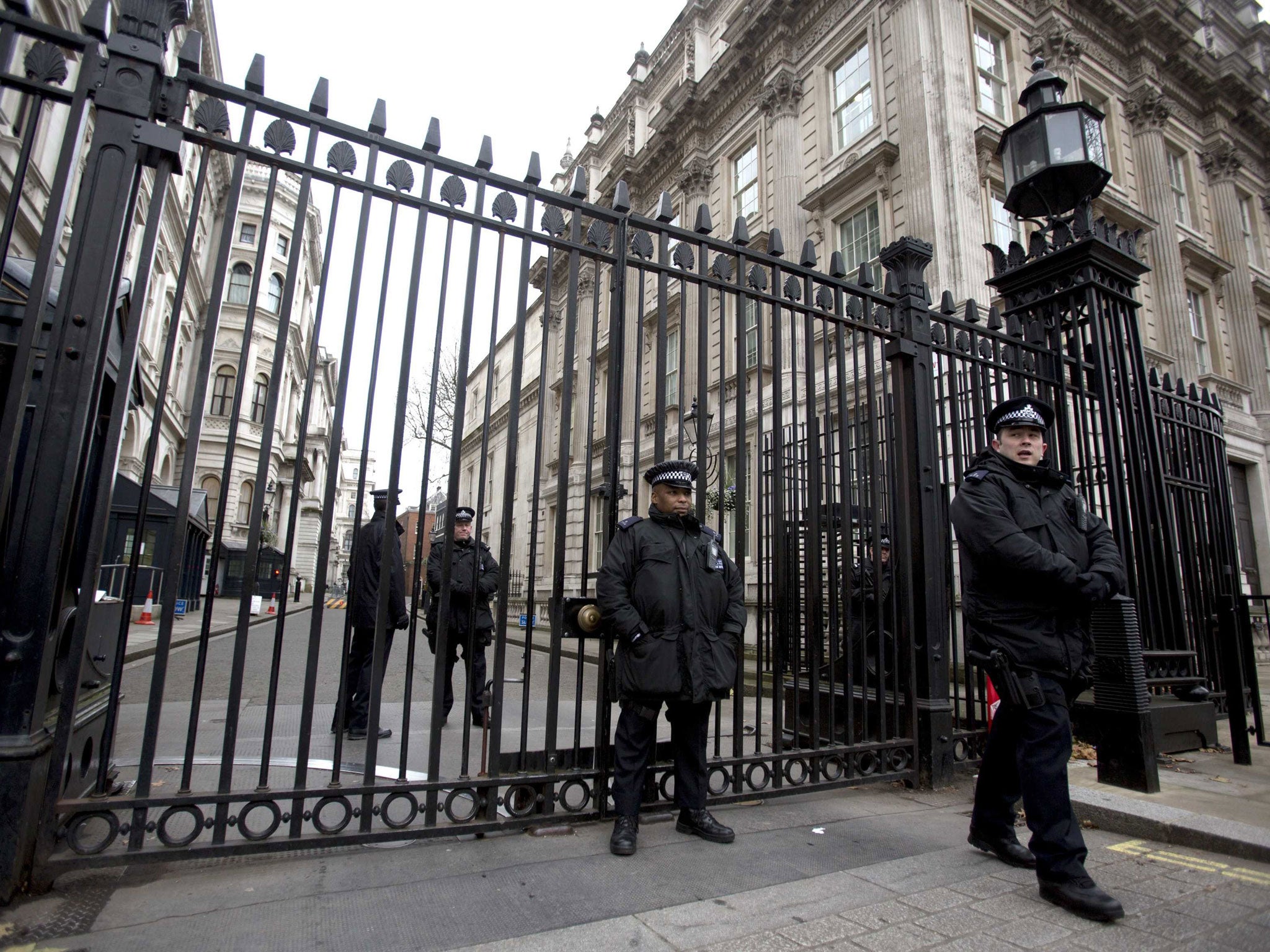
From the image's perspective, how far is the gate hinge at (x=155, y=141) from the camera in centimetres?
300

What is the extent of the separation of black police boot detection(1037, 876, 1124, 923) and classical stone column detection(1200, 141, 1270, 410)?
22.2 m

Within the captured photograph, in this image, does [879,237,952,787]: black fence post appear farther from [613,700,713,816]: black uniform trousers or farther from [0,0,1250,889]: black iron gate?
[613,700,713,816]: black uniform trousers

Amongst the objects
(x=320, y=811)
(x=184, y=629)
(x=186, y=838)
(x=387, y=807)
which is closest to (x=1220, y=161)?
(x=387, y=807)

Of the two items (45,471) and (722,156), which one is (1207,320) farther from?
(45,471)

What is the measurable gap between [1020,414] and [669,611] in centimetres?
192

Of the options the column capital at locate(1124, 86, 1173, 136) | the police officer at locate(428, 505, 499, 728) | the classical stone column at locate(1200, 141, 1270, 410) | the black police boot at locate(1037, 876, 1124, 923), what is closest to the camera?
the black police boot at locate(1037, 876, 1124, 923)

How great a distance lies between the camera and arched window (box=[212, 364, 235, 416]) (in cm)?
3656

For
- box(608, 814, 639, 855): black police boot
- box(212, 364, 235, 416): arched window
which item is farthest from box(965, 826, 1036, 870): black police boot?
box(212, 364, 235, 416): arched window

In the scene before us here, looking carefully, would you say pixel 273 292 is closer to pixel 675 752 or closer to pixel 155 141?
pixel 155 141

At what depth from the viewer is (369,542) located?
5.69 metres

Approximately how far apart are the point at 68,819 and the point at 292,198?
4420 cm

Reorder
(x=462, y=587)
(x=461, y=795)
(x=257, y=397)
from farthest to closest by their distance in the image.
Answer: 1. (x=257, y=397)
2. (x=462, y=587)
3. (x=461, y=795)

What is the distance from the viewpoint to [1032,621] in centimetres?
308

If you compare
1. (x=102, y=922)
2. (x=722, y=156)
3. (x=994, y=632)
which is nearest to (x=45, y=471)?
(x=102, y=922)
